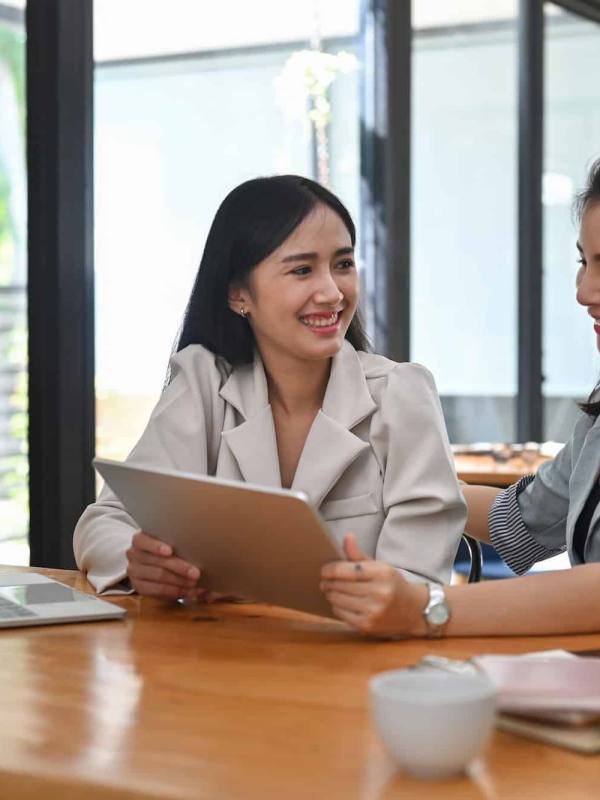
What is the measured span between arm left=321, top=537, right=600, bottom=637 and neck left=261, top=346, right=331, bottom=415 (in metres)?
0.71

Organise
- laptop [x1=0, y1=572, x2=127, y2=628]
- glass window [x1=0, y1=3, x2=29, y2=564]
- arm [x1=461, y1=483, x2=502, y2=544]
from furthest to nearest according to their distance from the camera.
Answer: glass window [x1=0, y1=3, x2=29, y2=564] < arm [x1=461, y1=483, x2=502, y2=544] < laptop [x1=0, y1=572, x2=127, y2=628]

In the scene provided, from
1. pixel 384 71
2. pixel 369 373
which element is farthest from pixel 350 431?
pixel 384 71

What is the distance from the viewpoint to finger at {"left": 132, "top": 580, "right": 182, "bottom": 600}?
1.84 metres

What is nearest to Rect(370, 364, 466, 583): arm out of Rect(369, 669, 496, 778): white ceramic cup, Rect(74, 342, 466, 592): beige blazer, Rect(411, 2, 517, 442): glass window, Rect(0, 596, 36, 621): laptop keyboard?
Rect(74, 342, 466, 592): beige blazer

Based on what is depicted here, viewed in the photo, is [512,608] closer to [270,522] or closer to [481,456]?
[270,522]

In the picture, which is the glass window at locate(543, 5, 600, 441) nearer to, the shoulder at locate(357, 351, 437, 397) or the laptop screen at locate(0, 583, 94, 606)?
the shoulder at locate(357, 351, 437, 397)

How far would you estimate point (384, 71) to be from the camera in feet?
15.8

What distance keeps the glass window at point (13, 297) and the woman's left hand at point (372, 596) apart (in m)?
1.96

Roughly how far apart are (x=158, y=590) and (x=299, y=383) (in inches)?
22.5

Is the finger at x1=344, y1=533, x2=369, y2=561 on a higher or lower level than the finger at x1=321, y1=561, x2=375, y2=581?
higher

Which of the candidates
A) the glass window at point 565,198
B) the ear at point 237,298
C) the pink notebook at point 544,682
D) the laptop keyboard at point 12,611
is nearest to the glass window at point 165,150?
the ear at point 237,298

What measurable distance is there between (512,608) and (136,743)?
62 centimetres

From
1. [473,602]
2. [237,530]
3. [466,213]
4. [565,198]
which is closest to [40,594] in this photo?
[237,530]

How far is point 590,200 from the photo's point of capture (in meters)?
2.06
